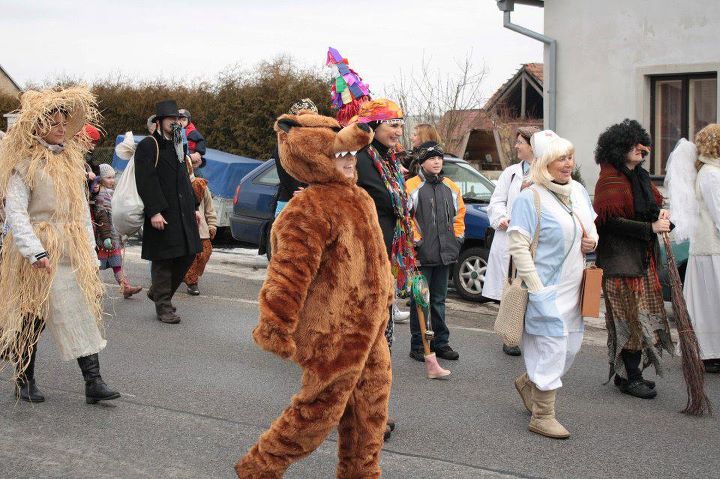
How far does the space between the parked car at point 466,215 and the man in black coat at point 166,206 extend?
4.42 feet

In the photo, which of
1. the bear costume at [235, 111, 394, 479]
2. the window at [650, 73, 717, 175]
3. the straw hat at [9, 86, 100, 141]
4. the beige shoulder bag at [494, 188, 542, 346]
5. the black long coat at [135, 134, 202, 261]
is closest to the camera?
the bear costume at [235, 111, 394, 479]

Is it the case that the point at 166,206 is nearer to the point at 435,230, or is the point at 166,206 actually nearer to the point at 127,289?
the point at 127,289

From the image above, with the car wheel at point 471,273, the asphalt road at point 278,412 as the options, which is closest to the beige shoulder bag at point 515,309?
the asphalt road at point 278,412

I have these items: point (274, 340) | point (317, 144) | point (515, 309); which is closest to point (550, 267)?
point (515, 309)

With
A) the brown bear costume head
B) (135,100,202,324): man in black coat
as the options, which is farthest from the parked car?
the brown bear costume head

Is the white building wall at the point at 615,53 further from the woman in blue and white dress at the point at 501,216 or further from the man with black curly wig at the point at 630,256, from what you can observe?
the man with black curly wig at the point at 630,256

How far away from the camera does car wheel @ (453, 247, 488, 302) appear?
10.3 metres

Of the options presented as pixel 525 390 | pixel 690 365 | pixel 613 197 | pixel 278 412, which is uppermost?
pixel 613 197

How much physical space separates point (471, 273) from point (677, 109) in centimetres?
611

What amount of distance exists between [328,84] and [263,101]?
4.63 ft

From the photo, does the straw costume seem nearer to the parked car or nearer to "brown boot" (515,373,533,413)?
"brown boot" (515,373,533,413)

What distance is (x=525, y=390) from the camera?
6.00 metres

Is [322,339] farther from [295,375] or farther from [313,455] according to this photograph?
[295,375]

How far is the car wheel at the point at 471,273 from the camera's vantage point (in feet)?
33.8
